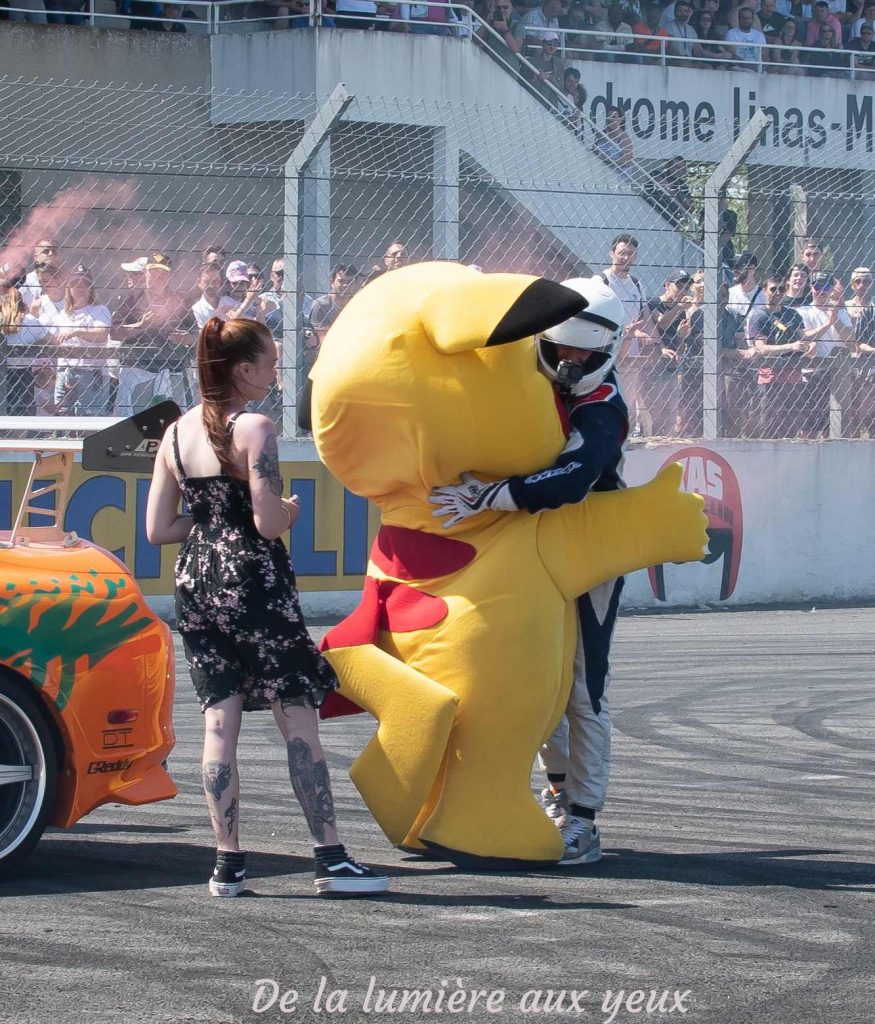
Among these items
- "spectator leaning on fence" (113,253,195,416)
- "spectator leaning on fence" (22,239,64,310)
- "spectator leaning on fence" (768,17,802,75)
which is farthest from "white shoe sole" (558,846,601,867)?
"spectator leaning on fence" (768,17,802,75)

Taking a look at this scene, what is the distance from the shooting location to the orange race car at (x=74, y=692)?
498cm

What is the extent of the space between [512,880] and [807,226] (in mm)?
8958

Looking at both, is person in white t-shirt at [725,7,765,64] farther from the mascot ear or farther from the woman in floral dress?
the woman in floral dress

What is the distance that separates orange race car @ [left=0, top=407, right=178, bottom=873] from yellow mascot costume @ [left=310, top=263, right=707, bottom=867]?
0.61m

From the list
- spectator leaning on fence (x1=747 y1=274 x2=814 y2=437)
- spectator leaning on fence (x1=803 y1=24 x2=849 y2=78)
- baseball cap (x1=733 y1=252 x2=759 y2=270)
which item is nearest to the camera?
baseball cap (x1=733 y1=252 x2=759 y2=270)

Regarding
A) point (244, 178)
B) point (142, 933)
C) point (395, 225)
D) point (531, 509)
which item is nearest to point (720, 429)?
point (395, 225)

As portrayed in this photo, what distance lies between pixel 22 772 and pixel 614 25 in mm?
17088

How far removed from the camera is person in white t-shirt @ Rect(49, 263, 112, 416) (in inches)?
436

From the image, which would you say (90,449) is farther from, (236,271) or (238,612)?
(236,271)

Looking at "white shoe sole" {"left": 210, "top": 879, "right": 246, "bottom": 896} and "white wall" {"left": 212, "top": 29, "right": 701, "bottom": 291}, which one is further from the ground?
"white wall" {"left": 212, "top": 29, "right": 701, "bottom": 291}

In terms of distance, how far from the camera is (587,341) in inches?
212

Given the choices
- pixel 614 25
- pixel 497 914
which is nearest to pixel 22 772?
pixel 497 914

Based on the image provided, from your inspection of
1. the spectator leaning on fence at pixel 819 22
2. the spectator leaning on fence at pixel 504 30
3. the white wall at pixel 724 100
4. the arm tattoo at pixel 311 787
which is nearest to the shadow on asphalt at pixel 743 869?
the arm tattoo at pixel 311 787

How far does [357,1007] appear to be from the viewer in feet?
12.6
